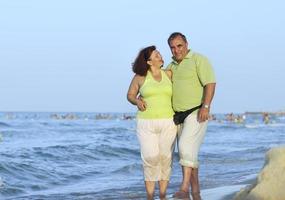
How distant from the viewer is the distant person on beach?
6.41 m

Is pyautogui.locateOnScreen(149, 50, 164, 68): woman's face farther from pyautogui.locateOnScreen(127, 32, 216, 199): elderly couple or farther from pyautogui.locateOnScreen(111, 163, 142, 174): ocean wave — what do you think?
pyautogui.locateOnScreen(111, 163, 142, 174): ocean wave

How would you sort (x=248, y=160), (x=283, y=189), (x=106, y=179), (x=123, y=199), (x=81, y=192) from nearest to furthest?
(x=283, y=189)
(x=123, y=199)
(x=81, y=192)
(x=106, y=179)
(x=248, y=160)

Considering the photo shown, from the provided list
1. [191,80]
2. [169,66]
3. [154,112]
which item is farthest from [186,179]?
[169,66]

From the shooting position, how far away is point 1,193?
10.4 metres

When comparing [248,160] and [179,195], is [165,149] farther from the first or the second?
[248,160]

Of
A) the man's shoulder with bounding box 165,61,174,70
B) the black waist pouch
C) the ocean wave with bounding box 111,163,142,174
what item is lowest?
the ocean wave with bounding box 111,163,142,174

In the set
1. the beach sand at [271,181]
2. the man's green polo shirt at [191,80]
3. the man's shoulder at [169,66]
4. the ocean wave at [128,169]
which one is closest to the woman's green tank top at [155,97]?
the man's green polo shirt at [191,80]

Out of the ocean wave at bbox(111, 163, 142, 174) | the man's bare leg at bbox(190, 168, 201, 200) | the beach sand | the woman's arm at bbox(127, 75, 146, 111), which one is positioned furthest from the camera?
the ocean wave at bbox(111, 163, 142, 174)

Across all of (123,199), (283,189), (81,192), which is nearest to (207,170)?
(81,192)

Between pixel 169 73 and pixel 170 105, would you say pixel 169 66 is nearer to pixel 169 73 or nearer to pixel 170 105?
pixel 169 73

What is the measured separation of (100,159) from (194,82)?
1160cm

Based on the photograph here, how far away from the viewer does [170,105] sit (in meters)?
6.51

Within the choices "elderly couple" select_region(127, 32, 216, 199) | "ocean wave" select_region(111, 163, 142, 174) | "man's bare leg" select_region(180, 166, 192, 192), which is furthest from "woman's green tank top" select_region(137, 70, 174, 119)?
"ocean wave" select_region(111, 163, 142, 174)

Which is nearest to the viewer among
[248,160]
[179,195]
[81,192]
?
[179,195]
